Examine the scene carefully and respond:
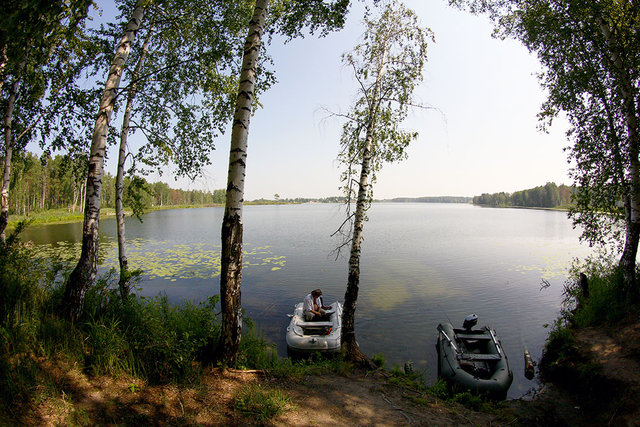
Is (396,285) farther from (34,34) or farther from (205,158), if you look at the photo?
(34,34)

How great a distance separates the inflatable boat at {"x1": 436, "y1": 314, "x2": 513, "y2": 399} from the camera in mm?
7242

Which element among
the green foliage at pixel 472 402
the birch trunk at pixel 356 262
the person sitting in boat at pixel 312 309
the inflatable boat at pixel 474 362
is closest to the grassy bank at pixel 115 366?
the green foliage at pixel 472 402

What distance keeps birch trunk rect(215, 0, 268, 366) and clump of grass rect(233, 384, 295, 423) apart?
71cm

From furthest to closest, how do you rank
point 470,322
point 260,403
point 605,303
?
point 470,322, point 605,303, point 260,403

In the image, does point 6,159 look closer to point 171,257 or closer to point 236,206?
point 236,206

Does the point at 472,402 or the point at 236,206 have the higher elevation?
the point at 236,206

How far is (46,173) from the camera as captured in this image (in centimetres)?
5872

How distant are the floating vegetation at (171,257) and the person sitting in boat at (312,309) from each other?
33.0 feet

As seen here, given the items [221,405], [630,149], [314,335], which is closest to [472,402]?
[314,335]

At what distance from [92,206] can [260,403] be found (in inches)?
155

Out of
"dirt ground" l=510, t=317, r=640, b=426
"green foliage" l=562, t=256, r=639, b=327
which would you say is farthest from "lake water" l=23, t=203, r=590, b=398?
"green foliage" l=562, t=256, r=639, b=327

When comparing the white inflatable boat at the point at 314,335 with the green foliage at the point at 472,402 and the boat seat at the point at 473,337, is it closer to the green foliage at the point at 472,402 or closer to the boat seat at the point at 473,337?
the green foliage at the point at 472,402

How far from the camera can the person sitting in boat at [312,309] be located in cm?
1015

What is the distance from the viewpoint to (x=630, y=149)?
7684mm
